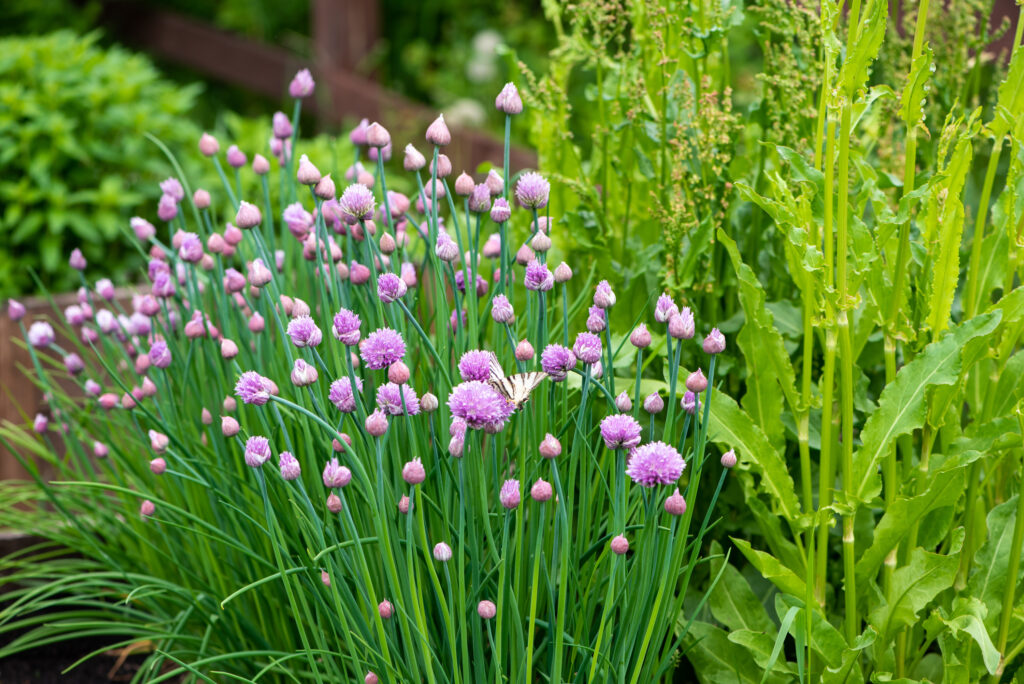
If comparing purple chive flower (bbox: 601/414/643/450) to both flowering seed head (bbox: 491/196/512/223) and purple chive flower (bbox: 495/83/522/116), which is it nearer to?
flowering seed head (bbox: 491/196/512/223)

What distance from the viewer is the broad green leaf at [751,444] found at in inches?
58.2

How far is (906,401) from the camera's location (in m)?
1.40

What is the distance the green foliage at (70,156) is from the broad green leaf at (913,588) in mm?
2504

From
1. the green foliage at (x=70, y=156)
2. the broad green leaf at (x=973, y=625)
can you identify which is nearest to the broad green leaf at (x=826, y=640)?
the broad green leaf at (x=973, y=625)

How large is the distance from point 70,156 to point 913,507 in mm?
2850

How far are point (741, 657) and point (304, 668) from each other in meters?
0.70

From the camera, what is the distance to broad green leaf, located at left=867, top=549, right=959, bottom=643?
142 cm

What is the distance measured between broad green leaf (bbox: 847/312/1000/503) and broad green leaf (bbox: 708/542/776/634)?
0.26 meters

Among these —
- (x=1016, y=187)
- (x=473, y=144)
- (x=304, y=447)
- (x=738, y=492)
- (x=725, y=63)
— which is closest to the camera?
(x=1016, y=187)

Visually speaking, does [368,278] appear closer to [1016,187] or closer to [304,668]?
[304,668]

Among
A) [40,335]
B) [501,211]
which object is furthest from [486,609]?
[40,335]

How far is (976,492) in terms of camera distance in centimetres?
154

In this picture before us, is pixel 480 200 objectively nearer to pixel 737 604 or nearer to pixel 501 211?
pixel 501 211

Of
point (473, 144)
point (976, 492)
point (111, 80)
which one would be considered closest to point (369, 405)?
point (976, 492)
